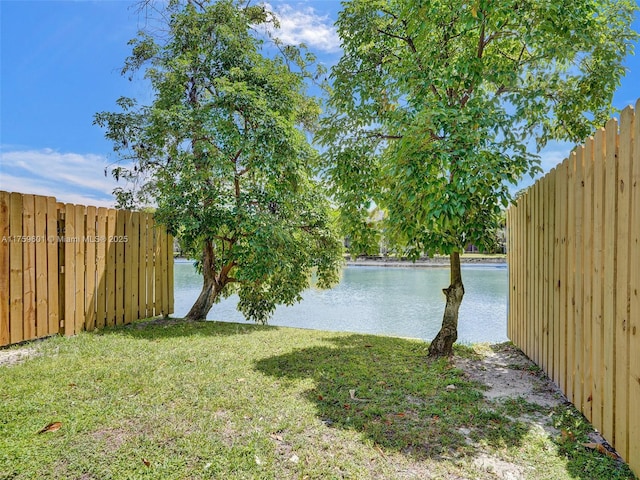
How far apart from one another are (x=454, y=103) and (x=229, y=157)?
10.8ft

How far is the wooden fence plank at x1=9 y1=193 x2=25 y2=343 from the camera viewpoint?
3986 mm

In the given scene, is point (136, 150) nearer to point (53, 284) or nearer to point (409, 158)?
point (53, 284)

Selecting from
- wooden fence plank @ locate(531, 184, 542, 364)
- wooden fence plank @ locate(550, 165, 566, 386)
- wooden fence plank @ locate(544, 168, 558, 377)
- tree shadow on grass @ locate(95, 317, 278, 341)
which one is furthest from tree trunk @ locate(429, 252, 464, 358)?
tree shadow on grass @ locate(95, 317, 278, 341)

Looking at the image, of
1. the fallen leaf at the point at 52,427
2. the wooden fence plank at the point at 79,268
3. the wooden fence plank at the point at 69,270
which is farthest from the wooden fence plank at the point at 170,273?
the fallen leaf at the point at 52,427

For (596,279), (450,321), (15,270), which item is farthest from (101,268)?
(596,279)

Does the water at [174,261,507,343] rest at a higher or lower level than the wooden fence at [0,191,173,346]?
lower

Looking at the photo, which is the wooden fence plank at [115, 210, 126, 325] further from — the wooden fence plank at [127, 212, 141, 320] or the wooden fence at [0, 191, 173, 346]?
the wooden fence plank at [127, 212, 141, 320]

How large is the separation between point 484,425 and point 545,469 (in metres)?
0.48

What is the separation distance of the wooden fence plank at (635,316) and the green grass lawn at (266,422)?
18cm

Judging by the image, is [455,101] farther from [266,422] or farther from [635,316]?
[266,422]

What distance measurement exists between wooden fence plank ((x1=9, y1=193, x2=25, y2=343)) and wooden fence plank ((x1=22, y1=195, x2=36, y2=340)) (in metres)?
0.04

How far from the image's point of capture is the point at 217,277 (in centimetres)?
636

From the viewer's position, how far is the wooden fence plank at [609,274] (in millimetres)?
2031

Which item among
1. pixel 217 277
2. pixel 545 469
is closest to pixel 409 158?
pixel 545 469
